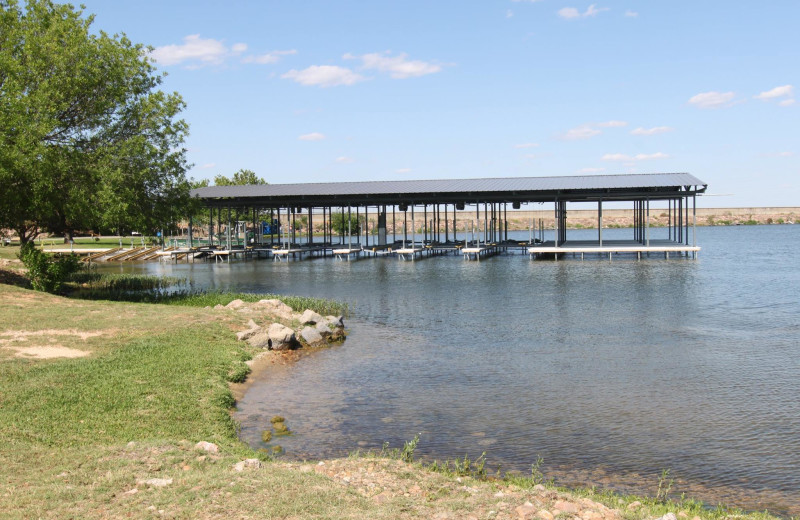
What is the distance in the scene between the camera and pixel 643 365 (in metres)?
16.0

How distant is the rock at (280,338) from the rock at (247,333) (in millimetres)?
365

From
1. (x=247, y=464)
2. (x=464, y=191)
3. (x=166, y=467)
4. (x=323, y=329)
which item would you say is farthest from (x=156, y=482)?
(x=464, y=191)

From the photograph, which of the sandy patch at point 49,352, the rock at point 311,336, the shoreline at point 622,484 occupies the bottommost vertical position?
the shoreline at point 622,484

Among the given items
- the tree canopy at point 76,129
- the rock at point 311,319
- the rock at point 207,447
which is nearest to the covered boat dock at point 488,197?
the tree canopy at point 76,129

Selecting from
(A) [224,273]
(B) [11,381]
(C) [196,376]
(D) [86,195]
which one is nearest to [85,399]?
(B) [11,381]

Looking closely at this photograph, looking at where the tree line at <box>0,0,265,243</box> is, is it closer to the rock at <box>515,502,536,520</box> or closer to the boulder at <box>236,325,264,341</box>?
the boulder at <box>236,325,264,341</box>

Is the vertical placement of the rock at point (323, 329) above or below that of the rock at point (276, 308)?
below

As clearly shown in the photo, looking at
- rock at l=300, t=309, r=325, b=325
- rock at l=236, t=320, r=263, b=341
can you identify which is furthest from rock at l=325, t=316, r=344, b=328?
rock at l=236, t=320, r=263, b=341

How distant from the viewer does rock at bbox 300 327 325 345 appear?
752 inches

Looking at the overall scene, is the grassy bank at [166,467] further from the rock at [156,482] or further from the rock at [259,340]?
the rock at [259,340]

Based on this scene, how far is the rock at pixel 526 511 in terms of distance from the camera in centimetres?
699

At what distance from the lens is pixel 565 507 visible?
714cm

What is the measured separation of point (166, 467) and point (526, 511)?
176 inches

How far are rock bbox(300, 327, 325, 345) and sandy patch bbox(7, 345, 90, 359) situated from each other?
6.32m
